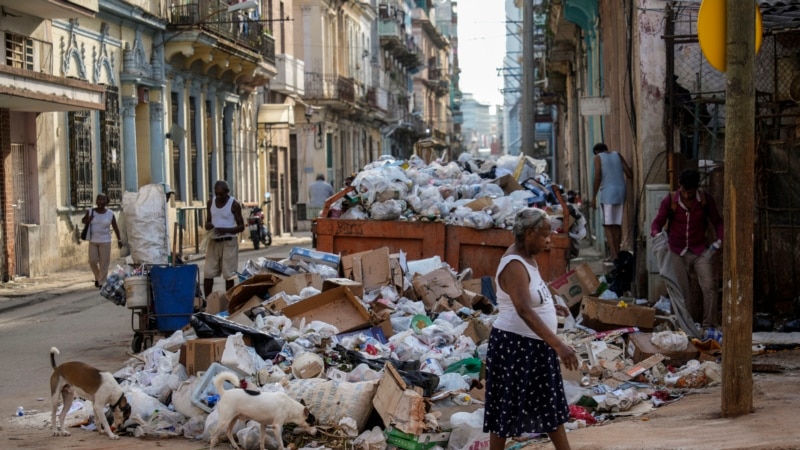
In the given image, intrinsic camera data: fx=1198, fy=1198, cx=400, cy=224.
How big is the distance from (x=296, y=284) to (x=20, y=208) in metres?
11.3

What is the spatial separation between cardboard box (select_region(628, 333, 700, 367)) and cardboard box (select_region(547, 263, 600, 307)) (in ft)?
7.34

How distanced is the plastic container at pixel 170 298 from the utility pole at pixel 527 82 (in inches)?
617

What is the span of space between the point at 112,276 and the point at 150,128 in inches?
687

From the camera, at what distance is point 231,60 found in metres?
32.8

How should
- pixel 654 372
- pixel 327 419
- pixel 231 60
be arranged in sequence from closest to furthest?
1. pixel 327 419
2. pixel 654 372
3. pixel 231 60

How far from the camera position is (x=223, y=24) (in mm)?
31078

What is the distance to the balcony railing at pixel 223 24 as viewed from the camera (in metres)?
28.9

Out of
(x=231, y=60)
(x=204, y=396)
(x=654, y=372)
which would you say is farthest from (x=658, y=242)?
(x=231, y=60)

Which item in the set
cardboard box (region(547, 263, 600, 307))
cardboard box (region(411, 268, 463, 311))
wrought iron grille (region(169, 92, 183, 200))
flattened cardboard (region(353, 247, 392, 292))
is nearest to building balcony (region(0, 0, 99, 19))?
wrought iron grille (region(169, 92, 183, 200))

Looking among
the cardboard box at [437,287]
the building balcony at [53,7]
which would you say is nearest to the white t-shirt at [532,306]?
the cardboard box at [437,287]

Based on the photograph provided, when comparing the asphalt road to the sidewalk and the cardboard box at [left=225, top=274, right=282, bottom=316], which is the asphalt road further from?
the cardboard box at [left=225, top=274, right=282, bottom=316]

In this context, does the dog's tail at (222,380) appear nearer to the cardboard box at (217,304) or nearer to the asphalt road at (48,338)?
the asphalt road at (48,338)

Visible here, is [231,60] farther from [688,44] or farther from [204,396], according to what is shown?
[204,396]

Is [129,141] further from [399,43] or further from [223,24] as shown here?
[399,43]
